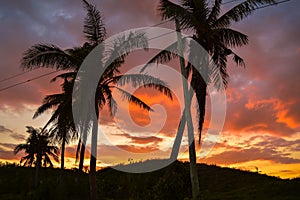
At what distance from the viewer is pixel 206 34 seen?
64.2 ft

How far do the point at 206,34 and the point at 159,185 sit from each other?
781 centimetres

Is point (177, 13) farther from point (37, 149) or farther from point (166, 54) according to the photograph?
point (37, 149)

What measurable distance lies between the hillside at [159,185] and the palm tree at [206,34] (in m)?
1.43

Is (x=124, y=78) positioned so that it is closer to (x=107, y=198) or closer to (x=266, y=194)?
(x=266, y=194)

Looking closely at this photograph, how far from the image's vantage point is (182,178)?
66.4 ft

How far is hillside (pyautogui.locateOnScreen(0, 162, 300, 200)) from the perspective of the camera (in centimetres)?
1994


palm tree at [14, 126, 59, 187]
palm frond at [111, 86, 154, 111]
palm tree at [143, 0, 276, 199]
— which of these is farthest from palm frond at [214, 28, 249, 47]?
palm tree at [14, 126, 59, 187]

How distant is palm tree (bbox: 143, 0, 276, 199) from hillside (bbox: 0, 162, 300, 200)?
143cm

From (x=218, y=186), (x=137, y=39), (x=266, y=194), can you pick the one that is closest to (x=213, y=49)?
(x=137, y=39)

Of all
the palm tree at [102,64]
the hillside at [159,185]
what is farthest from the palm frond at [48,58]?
the hillside at [159,185]

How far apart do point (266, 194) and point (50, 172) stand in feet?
114

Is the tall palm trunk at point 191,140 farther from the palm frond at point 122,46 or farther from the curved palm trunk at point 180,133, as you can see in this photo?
the palm frond at point 122,46

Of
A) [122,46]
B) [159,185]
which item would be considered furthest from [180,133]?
[122,46]

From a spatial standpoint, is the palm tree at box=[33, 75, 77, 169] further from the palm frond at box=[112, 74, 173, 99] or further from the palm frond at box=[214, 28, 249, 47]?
the palm frond at box=[214, 28, 249, 47]
